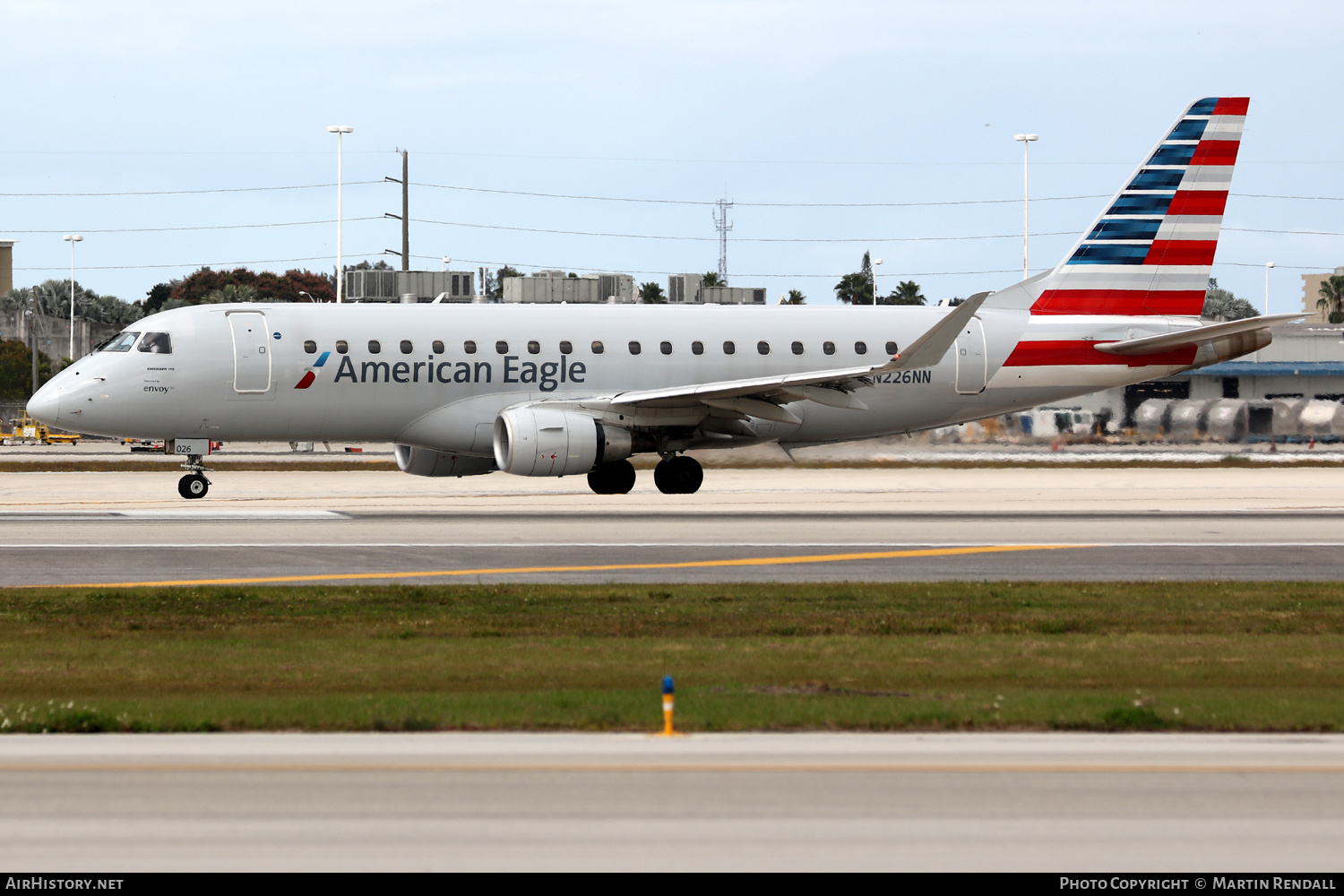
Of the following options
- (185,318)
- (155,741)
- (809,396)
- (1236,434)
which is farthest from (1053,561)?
(1236,434)

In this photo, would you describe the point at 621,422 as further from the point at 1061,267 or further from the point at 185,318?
the point at 1061,267

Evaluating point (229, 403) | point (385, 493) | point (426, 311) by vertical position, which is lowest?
point (385, 493)

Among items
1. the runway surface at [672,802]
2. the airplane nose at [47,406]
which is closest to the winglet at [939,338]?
the airplane nose at [47,406]

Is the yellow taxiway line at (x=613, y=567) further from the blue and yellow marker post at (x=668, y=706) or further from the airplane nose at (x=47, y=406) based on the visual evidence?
the airplane nose at (x=47, y=406)

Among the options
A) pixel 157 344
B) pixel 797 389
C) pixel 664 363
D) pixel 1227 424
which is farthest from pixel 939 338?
pixel 1227 424

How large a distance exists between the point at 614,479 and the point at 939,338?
8.74 metres

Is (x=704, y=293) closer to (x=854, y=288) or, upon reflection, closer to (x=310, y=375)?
(x=310, y=375)

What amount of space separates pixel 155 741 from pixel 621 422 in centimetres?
2304

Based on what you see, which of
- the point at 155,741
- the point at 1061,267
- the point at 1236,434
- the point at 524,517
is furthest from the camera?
the point at 1236,434

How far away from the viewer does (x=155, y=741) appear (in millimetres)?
9883

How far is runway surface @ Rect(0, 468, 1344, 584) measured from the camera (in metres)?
20.6

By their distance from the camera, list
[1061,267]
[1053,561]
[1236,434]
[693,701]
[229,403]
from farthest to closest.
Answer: [1236,434]
[1061,267]
[229,403]
[1053,561]
[693,701]

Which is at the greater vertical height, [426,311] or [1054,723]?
[426,311]

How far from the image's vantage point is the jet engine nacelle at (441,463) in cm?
3469
